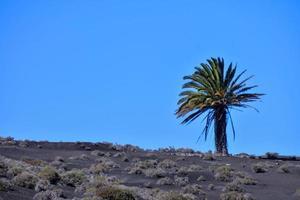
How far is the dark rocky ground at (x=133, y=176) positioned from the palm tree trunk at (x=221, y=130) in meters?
3.00

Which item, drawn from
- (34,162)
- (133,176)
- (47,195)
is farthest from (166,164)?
(47,195)

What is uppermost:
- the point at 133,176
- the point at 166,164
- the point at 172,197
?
the point at 166,164

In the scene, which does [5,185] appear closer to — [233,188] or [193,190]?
[193,190]

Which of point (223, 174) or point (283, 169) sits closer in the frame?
point (223, 174)

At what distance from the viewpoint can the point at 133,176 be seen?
1150 inches

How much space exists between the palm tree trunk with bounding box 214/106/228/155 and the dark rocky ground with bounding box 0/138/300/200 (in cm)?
300

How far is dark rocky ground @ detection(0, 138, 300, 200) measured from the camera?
19.9 m

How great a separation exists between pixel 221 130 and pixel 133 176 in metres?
13.4

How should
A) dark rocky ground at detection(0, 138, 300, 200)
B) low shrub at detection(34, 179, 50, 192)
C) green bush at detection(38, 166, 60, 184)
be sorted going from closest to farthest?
low shrub at detection(34, 179, 50, 192) < dark rocky ground at detection(0, 138, 300, 200) < green bush at detection(38, 166, 60, 184)

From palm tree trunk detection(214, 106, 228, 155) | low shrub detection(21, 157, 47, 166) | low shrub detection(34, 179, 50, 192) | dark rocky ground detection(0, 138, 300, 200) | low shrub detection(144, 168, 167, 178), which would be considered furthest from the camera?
palm tree trunk detection(214, 106, 228, 155)

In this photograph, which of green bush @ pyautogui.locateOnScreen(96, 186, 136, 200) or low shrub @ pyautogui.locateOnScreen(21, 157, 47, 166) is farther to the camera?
low shrub @ pyautogui.locateOnScreen(21, 157, 47, 166)

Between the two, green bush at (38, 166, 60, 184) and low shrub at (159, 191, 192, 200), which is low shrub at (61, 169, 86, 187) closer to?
green bush at (38, 166, 60, 184)

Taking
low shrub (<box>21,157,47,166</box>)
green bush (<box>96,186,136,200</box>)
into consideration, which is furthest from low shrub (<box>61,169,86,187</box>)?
low shrub (<box>21,157,47,166</box>)

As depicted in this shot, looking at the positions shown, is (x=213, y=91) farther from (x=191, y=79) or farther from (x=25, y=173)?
(x=25, y=173)
